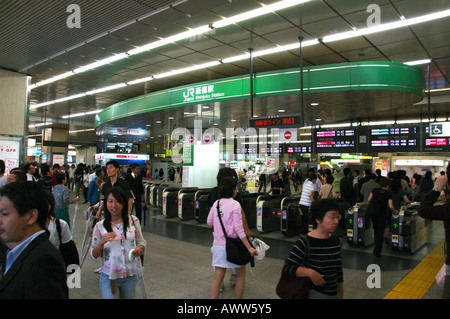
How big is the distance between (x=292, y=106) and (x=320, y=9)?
14.1ft

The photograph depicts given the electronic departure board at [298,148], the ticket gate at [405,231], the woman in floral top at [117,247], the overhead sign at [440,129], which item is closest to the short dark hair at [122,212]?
the woman in floral top at [117,247]

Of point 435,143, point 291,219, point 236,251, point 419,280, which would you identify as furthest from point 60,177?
point 435,143

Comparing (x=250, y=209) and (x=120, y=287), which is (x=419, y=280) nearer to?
(x=120, y=287)

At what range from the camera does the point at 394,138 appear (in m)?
12.2

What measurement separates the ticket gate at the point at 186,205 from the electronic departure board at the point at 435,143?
27.9ft

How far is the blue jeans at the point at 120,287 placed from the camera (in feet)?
9.23

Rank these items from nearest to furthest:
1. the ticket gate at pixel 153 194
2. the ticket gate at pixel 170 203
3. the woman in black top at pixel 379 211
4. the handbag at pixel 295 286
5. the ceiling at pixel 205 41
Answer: the handbag at pixel 295 286 → the ceiling at pixel 205 41 → the woman in black top at pixel 379 211 → the ticket gate at pixel 170 203 → the ticket gate at pixel 153 194

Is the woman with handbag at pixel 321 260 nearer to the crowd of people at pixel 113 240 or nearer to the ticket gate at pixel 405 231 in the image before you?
the crowd of people at pixel 113 240

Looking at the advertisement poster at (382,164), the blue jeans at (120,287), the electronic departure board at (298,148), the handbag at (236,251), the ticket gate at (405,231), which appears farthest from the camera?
the advertisement poster at (382,164)

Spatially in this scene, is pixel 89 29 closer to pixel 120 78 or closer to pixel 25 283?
pixel 25 283

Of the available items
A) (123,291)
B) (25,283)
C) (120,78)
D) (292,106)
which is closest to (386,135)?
(292,106)

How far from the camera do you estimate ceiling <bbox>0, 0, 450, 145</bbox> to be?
521 cm

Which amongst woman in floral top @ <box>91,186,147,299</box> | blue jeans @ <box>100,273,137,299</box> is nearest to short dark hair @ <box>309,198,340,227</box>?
woman in floral top @ <box>91,186,147,299</box>
